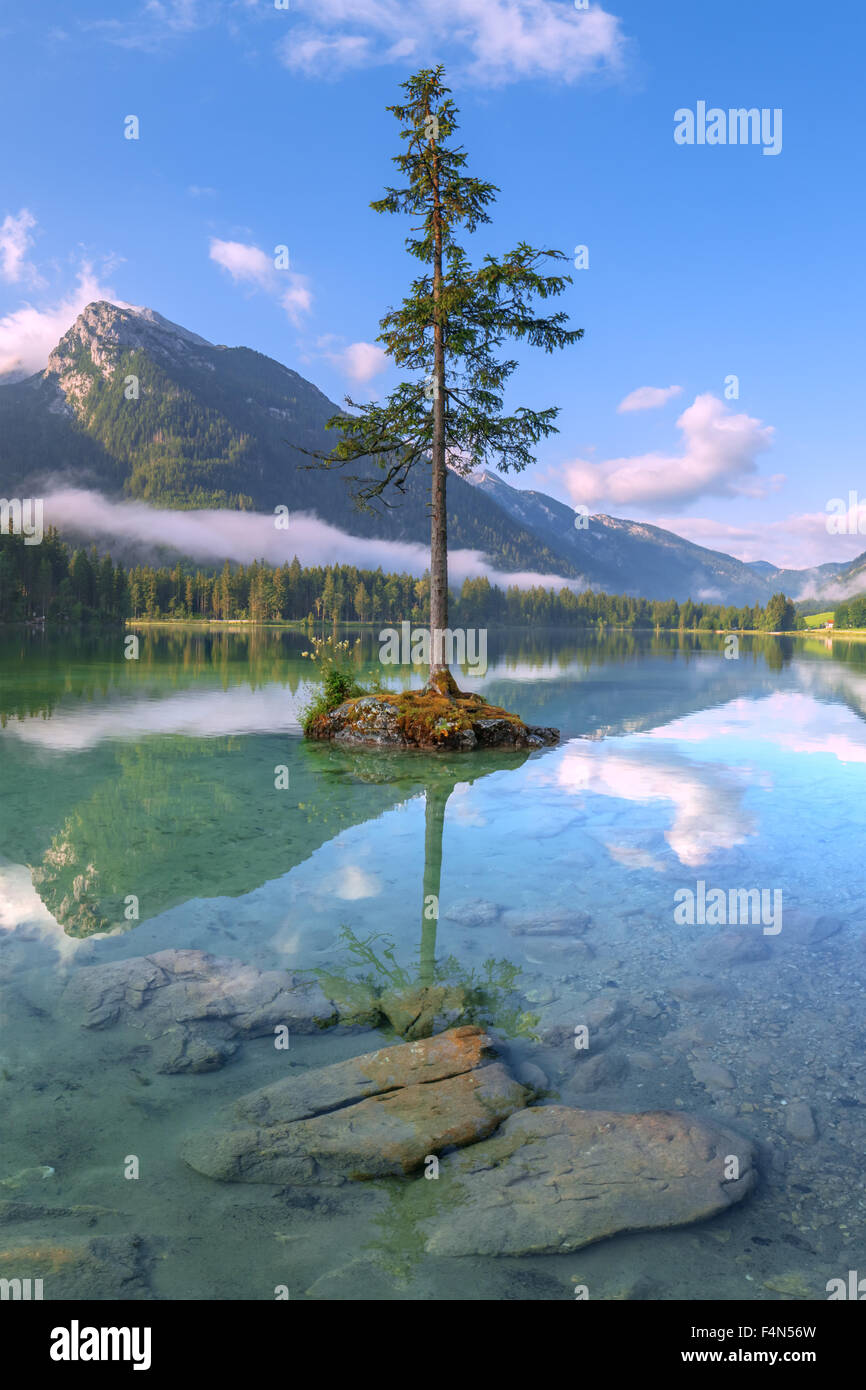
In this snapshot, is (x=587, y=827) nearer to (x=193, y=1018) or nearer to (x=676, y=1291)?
(x=193, y=1018)

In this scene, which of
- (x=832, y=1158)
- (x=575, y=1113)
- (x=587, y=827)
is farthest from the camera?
(x=587, y=827)

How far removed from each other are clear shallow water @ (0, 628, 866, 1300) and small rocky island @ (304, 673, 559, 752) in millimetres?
1628

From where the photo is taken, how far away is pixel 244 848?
1123cm

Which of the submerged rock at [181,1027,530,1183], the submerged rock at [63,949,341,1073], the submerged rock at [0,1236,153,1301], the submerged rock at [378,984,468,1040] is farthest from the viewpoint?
the submerged rock at [378,984,468,1040]

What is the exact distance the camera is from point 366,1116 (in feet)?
16.0

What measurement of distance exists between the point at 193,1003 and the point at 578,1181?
3.64 m

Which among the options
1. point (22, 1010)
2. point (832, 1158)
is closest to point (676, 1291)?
point (832, 1158)

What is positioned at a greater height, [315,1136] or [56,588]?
[56,588]

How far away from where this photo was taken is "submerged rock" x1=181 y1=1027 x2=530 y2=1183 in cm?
450

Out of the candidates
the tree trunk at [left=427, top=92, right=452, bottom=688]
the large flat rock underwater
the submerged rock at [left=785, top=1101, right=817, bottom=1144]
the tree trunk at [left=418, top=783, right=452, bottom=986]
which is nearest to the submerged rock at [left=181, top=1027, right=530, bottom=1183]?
the large flat rock underwater

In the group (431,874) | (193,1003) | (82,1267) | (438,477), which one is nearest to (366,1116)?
(82,1267)

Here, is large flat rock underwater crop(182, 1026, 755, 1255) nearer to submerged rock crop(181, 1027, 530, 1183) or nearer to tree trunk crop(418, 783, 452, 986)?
submerged rock crop(181, 1027, 530, 1183)

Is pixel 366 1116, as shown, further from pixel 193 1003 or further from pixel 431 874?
pixel 431 874
